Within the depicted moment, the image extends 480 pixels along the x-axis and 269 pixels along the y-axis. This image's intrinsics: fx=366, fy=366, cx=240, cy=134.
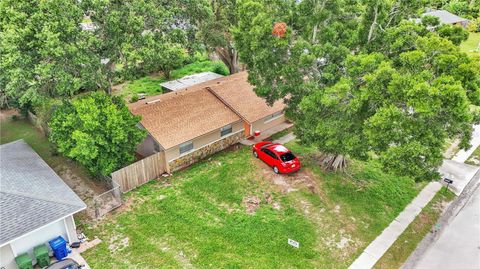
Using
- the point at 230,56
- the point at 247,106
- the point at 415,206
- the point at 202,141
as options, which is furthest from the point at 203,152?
the point at 230,56

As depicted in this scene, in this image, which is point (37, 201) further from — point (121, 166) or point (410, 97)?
point (410, 97)

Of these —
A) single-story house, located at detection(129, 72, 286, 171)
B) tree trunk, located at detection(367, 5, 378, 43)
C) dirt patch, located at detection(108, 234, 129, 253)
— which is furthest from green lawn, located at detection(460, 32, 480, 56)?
dirt patch, located at detection(108, 234, 129, 253)

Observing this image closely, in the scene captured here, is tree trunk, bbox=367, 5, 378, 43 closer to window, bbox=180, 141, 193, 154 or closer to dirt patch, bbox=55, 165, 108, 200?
window, bbox=180, 141, 193, 154

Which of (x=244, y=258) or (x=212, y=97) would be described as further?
(x=212, y=97)

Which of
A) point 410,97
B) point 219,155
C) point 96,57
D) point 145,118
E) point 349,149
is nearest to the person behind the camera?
point 410,97

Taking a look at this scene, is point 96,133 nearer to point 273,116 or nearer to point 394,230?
point 273,116

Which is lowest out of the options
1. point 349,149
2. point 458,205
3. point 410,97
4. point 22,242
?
point 458,205

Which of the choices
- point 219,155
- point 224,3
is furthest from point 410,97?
point 224,3
